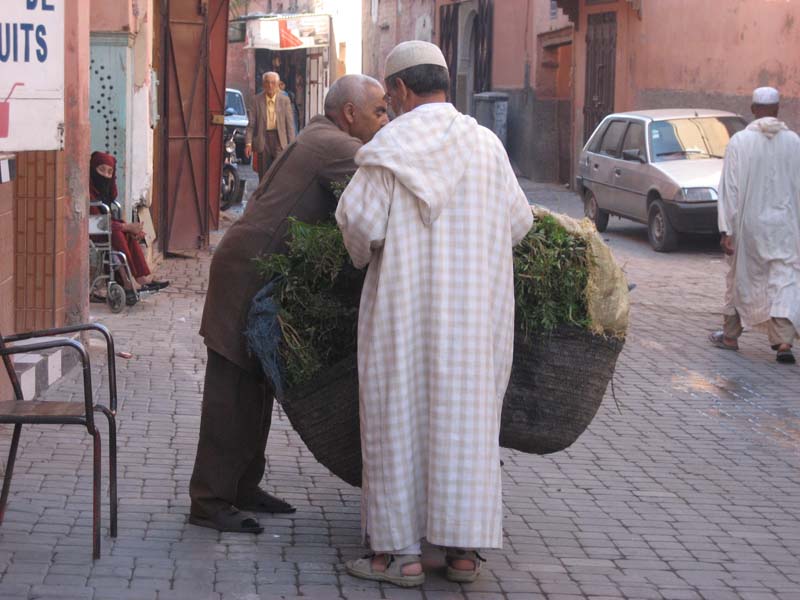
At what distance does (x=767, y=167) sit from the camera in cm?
947

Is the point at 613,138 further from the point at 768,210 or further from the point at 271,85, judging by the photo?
the point at 768,210

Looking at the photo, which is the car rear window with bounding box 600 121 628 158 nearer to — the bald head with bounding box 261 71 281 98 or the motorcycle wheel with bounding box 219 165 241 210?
the bald head with bounding box 261 71 281 98

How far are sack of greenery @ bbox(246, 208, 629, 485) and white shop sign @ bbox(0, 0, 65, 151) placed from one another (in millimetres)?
907

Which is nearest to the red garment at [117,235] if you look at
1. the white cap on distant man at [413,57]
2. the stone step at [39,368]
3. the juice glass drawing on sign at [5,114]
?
the stone step at [39,368]

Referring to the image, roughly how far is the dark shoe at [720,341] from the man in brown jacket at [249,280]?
18.2ft

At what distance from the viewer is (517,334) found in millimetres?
4746

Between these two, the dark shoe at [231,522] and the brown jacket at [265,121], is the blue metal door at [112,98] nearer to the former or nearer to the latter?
the dark shoe at [231,522]

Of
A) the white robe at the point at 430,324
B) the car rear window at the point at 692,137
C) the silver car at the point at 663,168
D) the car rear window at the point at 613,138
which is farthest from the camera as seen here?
the car rear window at the point at 613,138

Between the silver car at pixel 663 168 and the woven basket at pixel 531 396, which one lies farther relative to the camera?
the silver car at pixel 663 168

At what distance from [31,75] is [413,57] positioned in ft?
4.31

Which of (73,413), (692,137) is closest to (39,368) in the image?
(73,413)

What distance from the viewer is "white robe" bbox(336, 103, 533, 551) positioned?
435 cm

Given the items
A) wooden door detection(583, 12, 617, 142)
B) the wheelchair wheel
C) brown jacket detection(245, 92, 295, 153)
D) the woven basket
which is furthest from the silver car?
→ the woven basket

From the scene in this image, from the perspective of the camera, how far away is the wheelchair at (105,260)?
398 inches
